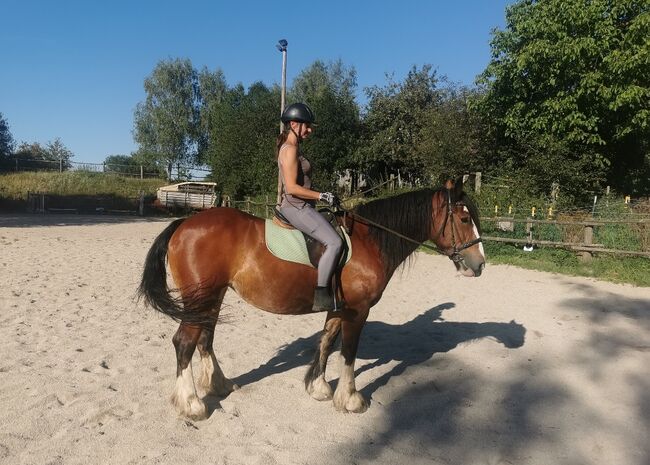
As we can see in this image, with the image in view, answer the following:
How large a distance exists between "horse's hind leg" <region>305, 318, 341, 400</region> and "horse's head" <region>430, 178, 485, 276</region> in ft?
4.08

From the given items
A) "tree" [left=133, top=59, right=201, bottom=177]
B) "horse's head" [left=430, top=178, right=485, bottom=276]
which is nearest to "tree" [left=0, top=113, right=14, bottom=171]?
"tree" [left=133, top=59, right=201, bottom=177]

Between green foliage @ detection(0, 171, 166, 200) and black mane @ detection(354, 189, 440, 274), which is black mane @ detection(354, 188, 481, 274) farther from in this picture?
green foliage @ detection(0, 171, 166, 200)

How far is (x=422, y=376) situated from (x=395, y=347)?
96 cm

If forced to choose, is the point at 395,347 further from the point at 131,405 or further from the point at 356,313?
the point at 131,405

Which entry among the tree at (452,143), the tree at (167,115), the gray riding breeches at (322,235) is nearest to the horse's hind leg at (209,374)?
the gray riding breeches at (322,235)

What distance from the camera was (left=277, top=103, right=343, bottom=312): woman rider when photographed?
3592 mm

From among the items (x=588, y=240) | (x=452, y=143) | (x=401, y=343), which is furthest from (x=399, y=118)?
(x=401, y=343)

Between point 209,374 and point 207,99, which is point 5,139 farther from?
point 209,374

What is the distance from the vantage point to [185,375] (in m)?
3.64

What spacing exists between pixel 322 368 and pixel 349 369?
0.34 metres

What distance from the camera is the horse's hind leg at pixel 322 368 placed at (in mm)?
4055

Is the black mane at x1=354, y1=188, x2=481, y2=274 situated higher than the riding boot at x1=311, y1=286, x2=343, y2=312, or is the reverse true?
the black mane at x1=354, y1=188, x2=481, y2=274

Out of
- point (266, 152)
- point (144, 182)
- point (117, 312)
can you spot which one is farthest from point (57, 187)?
point (117, 312)

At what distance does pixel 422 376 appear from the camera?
464 centimetres
